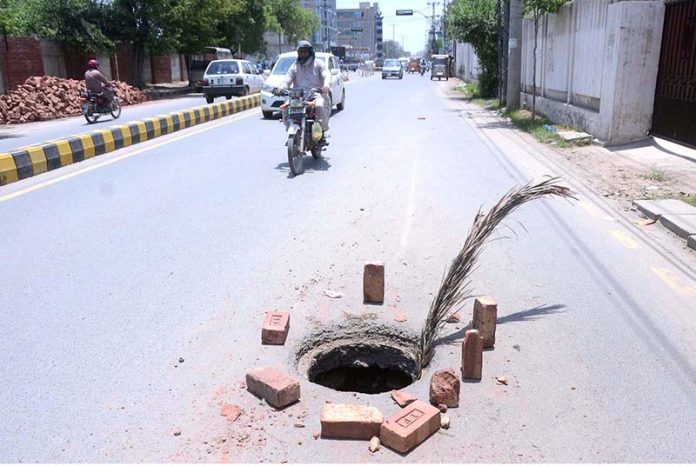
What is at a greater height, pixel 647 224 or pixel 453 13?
pixel 453 13

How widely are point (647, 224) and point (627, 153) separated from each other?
14.2 feet

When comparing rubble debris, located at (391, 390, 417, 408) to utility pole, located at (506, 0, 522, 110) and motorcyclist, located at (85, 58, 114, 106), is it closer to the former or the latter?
motorcyclist, located at (85, 58, 114, 106)

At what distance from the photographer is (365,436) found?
2758mm

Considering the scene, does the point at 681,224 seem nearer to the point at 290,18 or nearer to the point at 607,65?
the point at 607,65

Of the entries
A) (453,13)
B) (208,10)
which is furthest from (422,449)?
(208,10)

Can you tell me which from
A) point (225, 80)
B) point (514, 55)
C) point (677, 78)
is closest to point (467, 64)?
point (225, 80)

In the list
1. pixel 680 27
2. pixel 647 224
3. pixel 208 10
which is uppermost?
pixel 208 10

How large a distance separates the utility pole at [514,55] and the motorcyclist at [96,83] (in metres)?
11.2

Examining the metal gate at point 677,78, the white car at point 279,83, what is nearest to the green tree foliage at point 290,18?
the white car at point 279,83

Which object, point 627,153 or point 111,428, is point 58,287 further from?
point 627,153

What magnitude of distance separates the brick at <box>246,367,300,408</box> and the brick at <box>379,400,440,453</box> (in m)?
0.51

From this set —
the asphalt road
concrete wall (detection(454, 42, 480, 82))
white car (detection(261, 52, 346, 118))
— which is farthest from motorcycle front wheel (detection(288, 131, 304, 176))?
Answer: concrete wall (detection(454, 42, 480, 82))

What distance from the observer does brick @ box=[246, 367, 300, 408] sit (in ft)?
9.71

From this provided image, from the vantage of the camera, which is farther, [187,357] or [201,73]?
[201,73]
